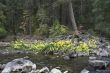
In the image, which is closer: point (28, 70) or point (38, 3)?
point (28, 70)

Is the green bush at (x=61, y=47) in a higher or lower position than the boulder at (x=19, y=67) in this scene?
lower

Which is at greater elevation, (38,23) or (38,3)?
(38,3)

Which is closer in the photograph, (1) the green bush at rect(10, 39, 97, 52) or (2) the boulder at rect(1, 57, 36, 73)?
(2) the boulder at rect(1, 57, 36, 73)

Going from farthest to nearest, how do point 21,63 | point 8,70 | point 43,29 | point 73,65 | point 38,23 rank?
point 38,23 < point 43,29 < point 73,65 < point 21,63 < point 8,70

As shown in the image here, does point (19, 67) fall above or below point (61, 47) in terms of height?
above

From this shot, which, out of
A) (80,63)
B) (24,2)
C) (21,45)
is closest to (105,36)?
(21,45)

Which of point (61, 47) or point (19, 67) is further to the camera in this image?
point (61, 47)

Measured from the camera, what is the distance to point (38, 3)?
40.0 metres

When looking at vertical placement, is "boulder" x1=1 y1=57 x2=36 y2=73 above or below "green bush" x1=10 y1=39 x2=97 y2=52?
above

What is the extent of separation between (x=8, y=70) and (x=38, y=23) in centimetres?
2410

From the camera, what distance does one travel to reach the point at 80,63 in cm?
1673

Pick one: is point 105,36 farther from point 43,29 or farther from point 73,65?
point 73,65

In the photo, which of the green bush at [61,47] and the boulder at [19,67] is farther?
the green bush at [61,47]

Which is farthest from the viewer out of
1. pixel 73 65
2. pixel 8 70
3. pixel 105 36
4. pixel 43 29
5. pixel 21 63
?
pixel 43 29
